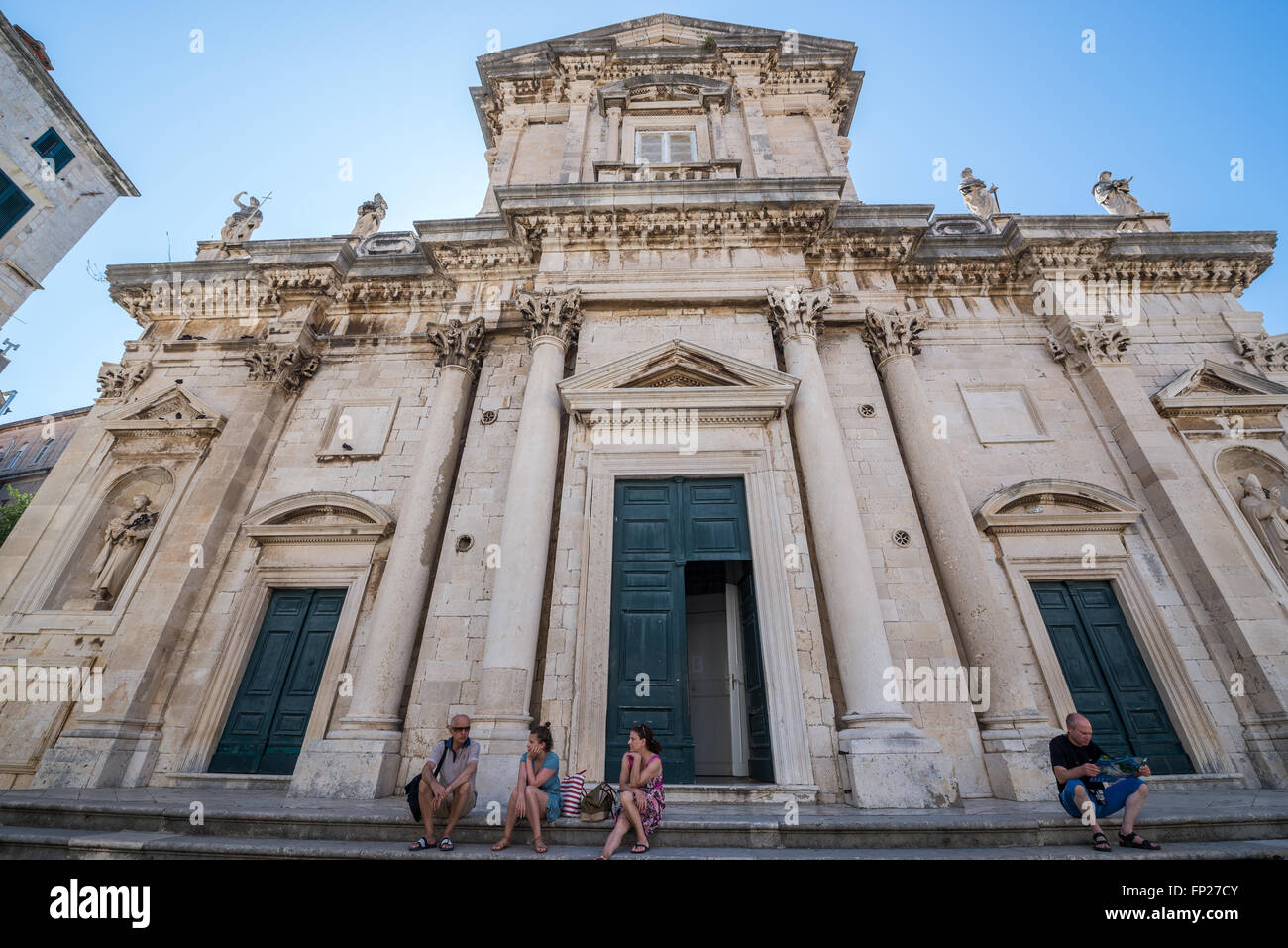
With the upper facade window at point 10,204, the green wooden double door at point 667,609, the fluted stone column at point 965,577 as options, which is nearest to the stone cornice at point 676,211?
the fluted stone column at point 965,577

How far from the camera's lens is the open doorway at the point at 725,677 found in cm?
753

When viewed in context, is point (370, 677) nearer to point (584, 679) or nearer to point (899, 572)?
point (584, 679)

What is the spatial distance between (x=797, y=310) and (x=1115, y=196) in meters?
10.0

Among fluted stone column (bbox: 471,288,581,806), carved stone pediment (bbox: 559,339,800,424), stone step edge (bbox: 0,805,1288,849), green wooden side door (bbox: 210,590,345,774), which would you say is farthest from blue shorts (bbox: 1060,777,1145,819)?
green wooden side door (bbox: 210,590,345,774)

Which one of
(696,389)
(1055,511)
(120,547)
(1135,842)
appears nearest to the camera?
(1135,842)

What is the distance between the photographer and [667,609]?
24.8 ft

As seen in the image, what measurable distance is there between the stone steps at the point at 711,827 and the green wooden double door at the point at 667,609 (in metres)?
1.39

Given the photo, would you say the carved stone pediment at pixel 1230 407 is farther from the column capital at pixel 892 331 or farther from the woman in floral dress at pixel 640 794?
the woman in floral dress at pixel 640 794

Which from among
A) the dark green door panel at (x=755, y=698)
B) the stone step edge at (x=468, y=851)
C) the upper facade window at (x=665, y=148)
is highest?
the upper facade window at (x=665, y=148)

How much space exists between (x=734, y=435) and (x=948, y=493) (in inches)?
137

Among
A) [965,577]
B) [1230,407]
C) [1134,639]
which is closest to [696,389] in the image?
[965,577]

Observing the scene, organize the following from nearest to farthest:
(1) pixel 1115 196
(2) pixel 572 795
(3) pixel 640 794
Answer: (3) pixel 640 794 → (2) pixel 572 795 → (1) pixel 1115 196

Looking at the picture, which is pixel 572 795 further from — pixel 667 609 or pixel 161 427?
pixel 161 427
